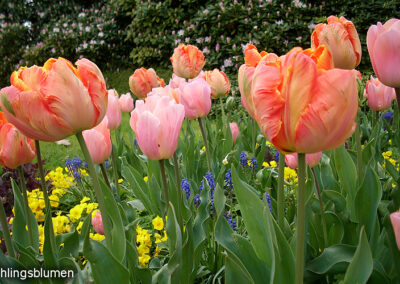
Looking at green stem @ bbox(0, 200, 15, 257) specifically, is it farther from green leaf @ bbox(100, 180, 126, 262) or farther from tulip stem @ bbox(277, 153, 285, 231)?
tulip stem @ bbox(277, 153, 285, 231)

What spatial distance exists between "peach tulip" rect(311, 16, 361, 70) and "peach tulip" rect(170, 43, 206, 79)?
51.3 inches

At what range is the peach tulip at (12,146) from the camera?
3.95ft

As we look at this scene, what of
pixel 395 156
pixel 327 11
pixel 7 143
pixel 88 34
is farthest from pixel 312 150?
pixel 88 34

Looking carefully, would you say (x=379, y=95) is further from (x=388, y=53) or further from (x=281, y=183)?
(x=281, y=183)

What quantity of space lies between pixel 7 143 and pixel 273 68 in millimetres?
829

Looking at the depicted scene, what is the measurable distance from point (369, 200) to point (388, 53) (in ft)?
1.43

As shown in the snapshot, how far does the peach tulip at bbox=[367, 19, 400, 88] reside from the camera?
1.09 metres

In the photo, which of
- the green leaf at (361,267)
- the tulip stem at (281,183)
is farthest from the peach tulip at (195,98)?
A: the green leaf at (361,267)

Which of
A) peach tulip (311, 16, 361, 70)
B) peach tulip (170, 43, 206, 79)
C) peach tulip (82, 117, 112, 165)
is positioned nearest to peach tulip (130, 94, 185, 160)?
peach tulip (82, 117, 112, 165)

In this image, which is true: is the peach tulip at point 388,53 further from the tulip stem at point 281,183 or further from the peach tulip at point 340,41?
the tulip stem at point 281,183

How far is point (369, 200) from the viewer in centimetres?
126

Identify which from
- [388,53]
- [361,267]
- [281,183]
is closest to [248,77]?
[281,183]

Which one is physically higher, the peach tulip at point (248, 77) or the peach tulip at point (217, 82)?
the peach tulip at point (248, 77)

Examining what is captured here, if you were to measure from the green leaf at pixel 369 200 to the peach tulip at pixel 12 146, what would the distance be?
3.28 ft
